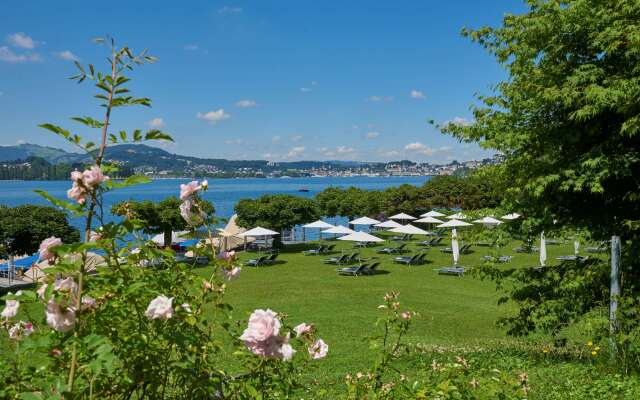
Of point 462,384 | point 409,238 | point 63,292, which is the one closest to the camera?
point 63,292

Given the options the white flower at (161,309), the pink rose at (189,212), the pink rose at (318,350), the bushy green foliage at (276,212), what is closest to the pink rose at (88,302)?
the white flower at (161,309)

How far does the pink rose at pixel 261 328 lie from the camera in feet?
5.50

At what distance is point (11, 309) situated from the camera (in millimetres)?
1969

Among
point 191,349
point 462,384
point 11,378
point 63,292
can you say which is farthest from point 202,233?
point 462,384

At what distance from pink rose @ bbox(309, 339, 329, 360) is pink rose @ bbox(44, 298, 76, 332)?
1.13 m

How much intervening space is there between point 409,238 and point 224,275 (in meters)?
33.8

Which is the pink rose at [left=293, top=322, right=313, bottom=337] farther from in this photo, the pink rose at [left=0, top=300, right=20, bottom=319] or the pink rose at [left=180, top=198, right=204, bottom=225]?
the pink rose at [left=0, top=300, right=20, bottom=319]

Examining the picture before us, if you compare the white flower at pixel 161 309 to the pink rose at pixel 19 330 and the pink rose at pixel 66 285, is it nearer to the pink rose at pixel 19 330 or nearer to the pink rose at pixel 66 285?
the pink rose at pixel 66 285

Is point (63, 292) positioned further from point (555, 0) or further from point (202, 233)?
point (555, 0)

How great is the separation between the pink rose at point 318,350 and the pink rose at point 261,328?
77 centimetres

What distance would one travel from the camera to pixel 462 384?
10.7ft

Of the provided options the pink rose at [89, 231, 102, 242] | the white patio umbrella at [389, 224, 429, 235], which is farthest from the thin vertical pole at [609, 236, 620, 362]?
the white patio umbrella at [389, 224, 429, 235]

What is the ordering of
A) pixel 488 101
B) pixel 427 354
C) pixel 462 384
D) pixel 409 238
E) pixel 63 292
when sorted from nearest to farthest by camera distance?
1. pixel 63 292
2. pixel 462 384
3. pixel 488 101
4. pixel 427 354
5. pixel 409 238

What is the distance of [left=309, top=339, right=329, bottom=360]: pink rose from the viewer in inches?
94.8
